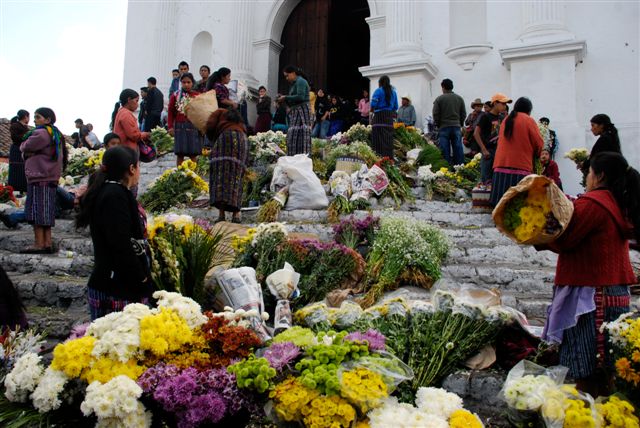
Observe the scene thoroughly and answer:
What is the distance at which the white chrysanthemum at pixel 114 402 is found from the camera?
2695mm

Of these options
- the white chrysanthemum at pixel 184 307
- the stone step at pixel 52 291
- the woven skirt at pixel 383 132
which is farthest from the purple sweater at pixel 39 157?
the woven skirt at pixel 383 132

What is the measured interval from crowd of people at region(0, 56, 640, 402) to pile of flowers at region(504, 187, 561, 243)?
0.75ft

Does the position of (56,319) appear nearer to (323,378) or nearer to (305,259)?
(305,259)

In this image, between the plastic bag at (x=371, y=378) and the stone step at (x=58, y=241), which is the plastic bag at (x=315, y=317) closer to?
the plastic bag at (x=371, y=378)

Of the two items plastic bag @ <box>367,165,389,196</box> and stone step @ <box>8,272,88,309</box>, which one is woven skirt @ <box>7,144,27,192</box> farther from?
plastic bag @ <box>367,165,389,196</box>

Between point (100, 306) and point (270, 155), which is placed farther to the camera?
point (270, 155)

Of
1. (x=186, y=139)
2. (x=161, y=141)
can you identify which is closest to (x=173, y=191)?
(x=186, y=139)

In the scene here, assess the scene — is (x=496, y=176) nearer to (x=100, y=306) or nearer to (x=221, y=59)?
(x=100, y=306)

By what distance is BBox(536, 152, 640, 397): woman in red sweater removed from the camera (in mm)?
3148

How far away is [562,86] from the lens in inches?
434

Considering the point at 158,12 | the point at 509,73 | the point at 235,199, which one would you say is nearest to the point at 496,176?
the point at 235,199

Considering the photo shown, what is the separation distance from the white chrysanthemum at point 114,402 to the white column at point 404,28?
37.2 feet

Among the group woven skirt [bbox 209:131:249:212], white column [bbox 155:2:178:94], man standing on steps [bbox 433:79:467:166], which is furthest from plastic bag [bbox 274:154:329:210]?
white column [bbox 155:2:178:94]

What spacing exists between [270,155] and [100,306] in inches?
245
